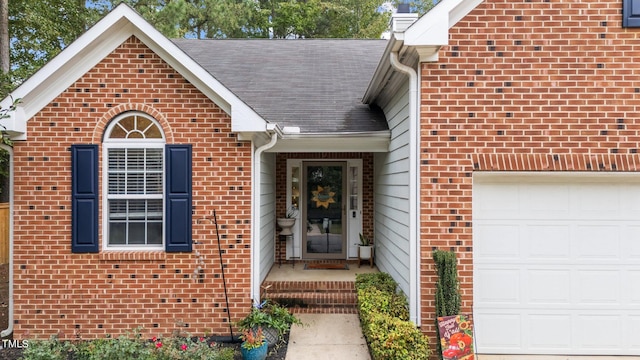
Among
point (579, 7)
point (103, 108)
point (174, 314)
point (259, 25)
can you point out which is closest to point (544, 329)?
point (579, 7)

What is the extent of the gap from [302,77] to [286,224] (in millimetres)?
3324

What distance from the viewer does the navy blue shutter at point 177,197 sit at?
219 inches

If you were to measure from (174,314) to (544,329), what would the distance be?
499 cm

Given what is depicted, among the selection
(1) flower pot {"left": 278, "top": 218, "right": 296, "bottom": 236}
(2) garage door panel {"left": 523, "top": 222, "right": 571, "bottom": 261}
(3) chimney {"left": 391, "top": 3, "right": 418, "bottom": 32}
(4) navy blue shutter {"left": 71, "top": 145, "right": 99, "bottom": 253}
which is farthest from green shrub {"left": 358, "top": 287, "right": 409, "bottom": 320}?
(4) navy blue shutter {"left": 71, "top": 145, "right": 99, "bottom": 253}

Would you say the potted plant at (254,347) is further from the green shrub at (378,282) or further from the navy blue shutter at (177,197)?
the green shrub at (378,282)

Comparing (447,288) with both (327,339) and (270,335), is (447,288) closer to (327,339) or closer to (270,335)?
(327,339)

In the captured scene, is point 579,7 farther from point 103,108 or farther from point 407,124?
point 103,108

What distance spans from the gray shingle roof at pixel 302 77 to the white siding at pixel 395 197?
661mm

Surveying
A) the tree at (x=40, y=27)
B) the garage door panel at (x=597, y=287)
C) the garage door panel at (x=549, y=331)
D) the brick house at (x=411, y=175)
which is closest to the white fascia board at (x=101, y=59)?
the brick house at (x=411, y=175)

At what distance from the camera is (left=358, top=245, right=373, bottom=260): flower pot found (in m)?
8.22

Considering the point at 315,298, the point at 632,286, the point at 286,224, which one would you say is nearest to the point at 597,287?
the point at 632,286

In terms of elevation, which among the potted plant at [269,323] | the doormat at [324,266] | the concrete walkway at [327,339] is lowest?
the concrete walkway at [327,339]

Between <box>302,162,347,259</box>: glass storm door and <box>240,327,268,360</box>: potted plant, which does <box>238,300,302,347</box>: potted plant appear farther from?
<box>302,162,347,259</box>: glass storm door

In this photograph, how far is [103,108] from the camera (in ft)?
18.3
